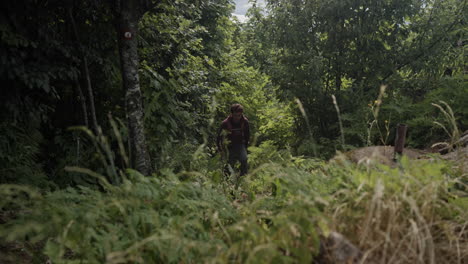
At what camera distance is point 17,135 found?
4164 mm

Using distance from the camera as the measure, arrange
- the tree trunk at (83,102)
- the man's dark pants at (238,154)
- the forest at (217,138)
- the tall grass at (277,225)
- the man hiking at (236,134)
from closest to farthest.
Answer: the tall grass at (277,225)
the forest at (217,138)
the tree trunk at (83,102)
the man hiking at (236,134)
the man's dark pants at (238,154)

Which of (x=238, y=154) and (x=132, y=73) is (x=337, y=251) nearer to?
(x=132, y=73)

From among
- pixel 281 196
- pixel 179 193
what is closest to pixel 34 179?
pixel 179 193

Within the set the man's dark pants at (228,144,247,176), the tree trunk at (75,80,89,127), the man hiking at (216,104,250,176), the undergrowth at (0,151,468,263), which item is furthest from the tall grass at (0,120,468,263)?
the man's dark pants at (228,144,247,176)

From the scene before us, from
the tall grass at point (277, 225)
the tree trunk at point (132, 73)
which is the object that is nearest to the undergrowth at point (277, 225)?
the tall grass at point (277, 225)

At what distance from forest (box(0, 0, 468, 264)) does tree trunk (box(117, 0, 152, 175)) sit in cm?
2

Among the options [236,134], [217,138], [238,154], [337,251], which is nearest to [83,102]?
[217,138]

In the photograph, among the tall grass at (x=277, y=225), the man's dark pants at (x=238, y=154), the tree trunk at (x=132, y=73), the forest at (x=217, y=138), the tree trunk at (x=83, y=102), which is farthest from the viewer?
the man's dark pants at (x=238, y=154)

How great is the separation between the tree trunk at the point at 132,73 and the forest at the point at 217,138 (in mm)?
20

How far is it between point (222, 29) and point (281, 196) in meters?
12.5

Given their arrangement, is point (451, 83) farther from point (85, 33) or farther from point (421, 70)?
point (85, 33)

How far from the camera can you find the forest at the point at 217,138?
6.23 feet

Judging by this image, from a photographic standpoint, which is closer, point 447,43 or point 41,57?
point 41,57

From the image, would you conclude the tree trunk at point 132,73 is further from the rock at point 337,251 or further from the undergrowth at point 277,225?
the rock at point 337,251
